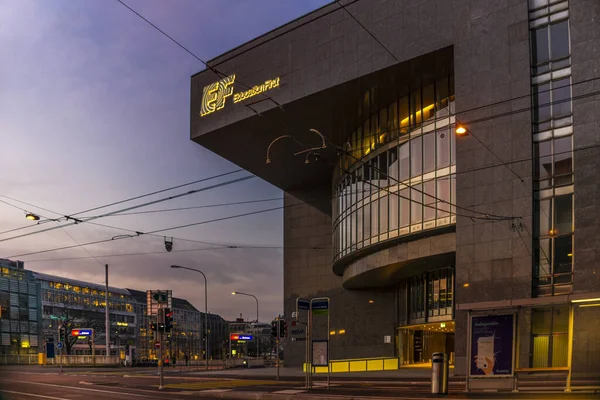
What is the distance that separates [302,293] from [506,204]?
3228 cm

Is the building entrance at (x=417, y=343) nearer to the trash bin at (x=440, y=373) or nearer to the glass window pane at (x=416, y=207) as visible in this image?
the glass window pane at (x=416, y=207)

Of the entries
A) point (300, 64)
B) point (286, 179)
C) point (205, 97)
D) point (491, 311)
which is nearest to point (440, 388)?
point (491, 311)

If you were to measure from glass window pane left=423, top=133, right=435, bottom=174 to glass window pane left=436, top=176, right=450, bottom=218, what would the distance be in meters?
1.11

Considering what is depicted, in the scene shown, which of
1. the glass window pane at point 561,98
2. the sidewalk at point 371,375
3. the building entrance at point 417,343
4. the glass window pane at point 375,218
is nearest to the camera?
the glass window pane at point 561,98

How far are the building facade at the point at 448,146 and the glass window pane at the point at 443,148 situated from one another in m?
0.09

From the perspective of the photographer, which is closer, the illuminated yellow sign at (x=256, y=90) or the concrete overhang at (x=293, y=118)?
the concrete overhang at (x=293, y=118)

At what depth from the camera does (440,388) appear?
1884 cm

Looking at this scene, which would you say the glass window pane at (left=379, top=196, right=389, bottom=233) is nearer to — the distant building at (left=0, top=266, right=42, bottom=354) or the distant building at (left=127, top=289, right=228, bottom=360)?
the distant building at (left=0, top=266, right=42, bottom=354)

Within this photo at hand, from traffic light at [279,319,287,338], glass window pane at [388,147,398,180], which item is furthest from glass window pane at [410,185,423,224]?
traffic light at [279,319,287,338]

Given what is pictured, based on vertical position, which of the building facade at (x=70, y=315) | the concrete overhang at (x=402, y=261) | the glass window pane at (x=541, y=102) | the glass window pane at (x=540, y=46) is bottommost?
the building facade at (x=70, y=315)

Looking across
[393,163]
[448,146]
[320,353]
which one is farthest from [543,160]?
[320,353]

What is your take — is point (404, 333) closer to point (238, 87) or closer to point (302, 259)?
point (302, 259)

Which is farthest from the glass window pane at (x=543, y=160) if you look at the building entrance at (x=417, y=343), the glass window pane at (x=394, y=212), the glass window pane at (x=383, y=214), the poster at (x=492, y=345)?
the building entrance at (x=417, y=343)

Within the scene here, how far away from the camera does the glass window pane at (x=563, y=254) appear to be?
1112 inches
